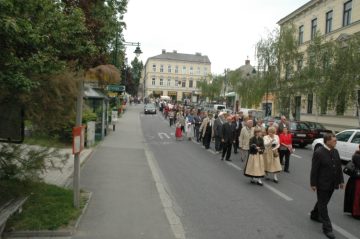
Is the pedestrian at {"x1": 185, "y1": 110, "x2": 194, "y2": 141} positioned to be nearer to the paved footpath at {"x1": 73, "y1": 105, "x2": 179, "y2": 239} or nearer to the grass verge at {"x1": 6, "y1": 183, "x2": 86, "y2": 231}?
the paved footpath at {"x1": 73, "y1": 105, "x2": 179, "y2": 239}

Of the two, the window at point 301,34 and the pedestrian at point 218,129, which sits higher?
the window at point 301,34

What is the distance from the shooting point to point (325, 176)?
24.0 feet

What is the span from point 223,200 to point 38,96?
4.49 m

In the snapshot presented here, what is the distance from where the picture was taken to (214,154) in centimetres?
1802

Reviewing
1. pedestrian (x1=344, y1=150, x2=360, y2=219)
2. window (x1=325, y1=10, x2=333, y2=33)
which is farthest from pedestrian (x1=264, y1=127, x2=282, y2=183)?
window (x1=325, y1=10, x2=333, y2=33)

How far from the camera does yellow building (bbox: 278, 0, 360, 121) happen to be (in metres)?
33.7

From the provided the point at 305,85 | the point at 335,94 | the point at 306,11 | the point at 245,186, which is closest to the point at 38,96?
the point at 245,186

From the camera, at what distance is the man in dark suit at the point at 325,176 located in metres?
7.20

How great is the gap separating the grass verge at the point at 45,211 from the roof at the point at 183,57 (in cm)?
10548

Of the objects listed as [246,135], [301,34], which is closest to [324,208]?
[246,135]

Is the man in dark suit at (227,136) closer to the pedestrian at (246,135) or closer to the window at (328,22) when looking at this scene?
the pedestrian at (246,135)

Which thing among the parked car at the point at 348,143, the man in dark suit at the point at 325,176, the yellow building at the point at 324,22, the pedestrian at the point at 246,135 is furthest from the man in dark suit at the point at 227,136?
the yellow building at the point at 324,22

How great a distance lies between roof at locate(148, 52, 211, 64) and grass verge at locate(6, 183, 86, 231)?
10548 cm

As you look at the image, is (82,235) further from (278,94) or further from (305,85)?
(278,94)
